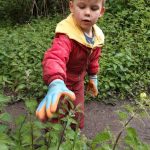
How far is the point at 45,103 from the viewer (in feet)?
6.10

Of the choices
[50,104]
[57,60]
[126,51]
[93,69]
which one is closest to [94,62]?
[93,69]

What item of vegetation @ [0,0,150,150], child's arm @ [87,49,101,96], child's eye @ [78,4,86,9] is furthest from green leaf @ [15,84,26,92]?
child's eye @ [78,4,86,9]

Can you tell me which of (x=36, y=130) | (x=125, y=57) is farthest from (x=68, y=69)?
(x=125, y=57)

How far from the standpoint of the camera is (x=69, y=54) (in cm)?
275

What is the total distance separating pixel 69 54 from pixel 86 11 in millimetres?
279

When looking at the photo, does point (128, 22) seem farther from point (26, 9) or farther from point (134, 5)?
point (26, 9)

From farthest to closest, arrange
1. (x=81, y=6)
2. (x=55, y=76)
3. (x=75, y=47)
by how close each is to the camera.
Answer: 1. (x=75, y=47)
2. (x=81, y=6)
3. (x=55, y=76)

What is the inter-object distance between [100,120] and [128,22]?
6.96 feet

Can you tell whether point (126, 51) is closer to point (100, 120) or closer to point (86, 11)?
point (100, 120)

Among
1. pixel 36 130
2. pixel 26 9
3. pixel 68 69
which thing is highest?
pixel 36 130

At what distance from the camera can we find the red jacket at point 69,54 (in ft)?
7.43

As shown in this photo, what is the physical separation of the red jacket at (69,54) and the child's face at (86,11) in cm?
7

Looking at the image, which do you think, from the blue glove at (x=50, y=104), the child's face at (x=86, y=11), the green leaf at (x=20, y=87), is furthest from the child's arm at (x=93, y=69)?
the blue glove at (x=50, y=104)

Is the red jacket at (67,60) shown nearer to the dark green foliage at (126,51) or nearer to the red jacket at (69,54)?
the red jacket at (69,54)
